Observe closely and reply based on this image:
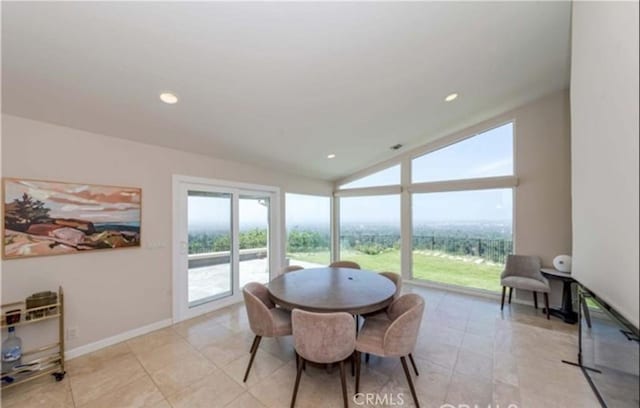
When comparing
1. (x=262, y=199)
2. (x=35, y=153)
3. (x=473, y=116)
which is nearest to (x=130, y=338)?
(x=35, y=153)

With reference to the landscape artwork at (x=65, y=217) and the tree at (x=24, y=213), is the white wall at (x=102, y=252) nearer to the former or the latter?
the landscape artwork at (x=65, y=217)

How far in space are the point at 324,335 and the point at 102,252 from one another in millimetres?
2722

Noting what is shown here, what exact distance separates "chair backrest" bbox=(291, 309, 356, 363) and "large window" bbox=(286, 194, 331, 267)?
133 inches

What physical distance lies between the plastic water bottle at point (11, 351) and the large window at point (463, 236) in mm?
5706

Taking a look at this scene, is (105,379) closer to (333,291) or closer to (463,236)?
(333,291)

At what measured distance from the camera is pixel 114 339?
273 cm

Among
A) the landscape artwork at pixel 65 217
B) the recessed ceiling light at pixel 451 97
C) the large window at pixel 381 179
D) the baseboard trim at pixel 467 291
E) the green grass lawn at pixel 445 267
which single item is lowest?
the baseboard trim at pixel 467 291

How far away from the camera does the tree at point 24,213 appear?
2.13 metres

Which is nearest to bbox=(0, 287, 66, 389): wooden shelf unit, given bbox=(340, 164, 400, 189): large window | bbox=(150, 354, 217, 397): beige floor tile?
bbox=(150, 354, 217, 397): beige floor tile

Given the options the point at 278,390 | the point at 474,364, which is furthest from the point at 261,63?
the point at 474,364

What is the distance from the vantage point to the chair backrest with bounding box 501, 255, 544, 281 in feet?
12.3

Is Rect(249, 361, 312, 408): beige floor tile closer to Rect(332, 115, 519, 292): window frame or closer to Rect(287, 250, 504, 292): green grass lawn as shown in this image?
Rect(287, 250, 504, 292): green grass lawn

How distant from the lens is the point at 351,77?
93.4 inches

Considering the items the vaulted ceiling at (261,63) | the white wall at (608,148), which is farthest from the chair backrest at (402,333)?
the vaulted ceiling at (261,63)
